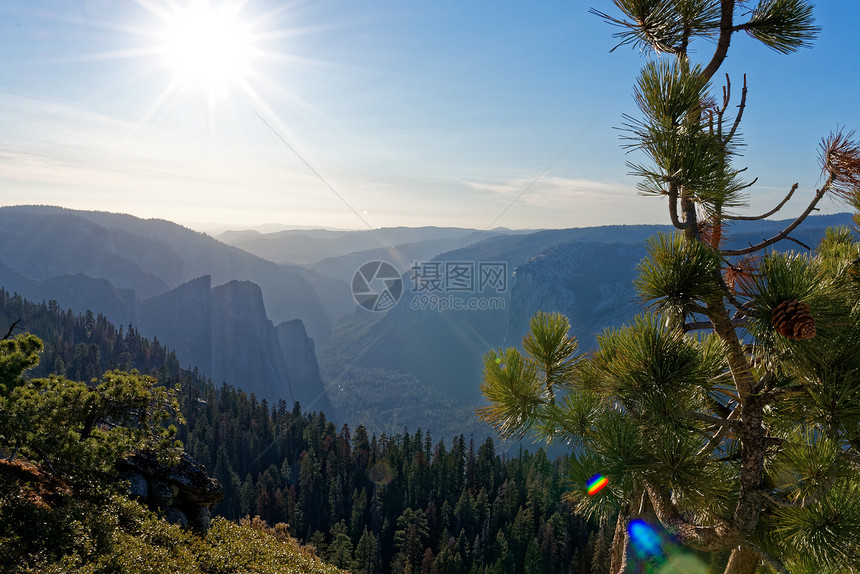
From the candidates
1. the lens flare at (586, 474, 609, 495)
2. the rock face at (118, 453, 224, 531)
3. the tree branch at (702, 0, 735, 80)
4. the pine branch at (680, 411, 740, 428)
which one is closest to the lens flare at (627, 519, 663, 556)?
the lens flare at (586, 474, 609, 495)

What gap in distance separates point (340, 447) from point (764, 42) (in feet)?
283

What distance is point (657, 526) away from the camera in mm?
5984

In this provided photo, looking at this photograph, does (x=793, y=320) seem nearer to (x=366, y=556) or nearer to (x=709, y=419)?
(x=709, y=419)

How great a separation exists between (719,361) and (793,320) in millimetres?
1663

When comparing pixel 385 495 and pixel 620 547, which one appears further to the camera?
pixel 385 495

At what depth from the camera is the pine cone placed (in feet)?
13.0

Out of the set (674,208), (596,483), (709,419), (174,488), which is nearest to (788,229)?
(674,208)

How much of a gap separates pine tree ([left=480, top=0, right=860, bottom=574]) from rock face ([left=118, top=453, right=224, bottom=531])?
→ 18.0m

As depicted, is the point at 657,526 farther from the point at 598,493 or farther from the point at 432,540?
the point at 432,540

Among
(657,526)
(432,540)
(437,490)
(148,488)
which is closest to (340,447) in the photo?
(437,490)

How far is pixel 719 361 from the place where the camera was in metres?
5.62

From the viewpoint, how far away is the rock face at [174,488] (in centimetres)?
1800

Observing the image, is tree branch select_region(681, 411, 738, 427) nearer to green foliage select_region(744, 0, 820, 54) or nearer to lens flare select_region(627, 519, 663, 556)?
lens flare select_region(627, 519, 663, 556)

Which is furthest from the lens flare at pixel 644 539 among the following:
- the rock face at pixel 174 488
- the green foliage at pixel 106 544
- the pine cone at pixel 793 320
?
the rock face at pixel 174 488
